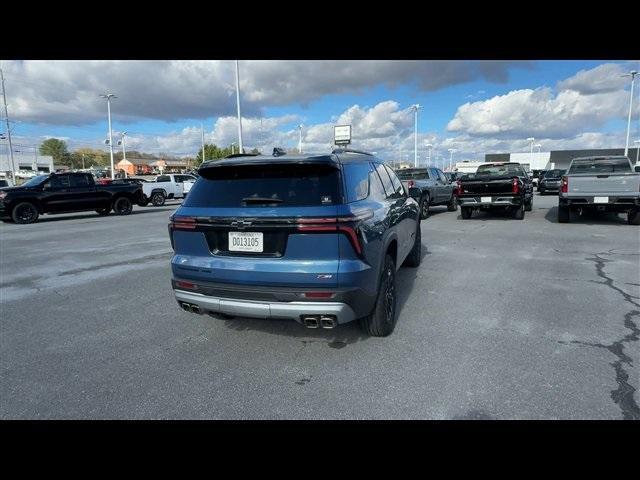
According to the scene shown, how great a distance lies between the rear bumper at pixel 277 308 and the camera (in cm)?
320

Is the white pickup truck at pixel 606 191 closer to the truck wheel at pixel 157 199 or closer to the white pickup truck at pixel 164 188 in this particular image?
the white pickup truck at pixel 164 188

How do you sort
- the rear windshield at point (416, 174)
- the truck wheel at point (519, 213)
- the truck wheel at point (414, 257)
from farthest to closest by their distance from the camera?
the rear windshield at point (416, 174) < the truck wheel at point (519, 213) < the truck wheel at point (414, 257)

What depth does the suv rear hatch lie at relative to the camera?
3.19 m

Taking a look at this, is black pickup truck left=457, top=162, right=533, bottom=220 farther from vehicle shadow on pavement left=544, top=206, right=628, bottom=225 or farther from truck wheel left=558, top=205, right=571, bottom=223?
vehicle shadow on pavement left=544, top=206, right=628, bottom=225

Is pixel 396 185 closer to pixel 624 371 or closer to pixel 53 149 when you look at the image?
pixel 624 371

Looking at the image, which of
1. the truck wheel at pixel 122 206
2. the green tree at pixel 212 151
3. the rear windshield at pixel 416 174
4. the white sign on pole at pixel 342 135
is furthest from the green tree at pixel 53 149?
the rear windshield at pixel 416 174

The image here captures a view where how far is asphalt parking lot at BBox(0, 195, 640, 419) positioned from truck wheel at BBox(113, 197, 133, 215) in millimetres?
12759

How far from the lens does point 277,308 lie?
325cm

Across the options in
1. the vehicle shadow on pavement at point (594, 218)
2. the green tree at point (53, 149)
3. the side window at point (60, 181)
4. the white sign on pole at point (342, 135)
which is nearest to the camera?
the vehicle shadow on pavement at point (594, 218)

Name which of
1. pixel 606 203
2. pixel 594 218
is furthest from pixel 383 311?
pixel 594 218

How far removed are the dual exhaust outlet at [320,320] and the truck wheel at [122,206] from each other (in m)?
17.9

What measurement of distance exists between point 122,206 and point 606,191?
61.2 ft

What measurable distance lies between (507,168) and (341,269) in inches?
551
